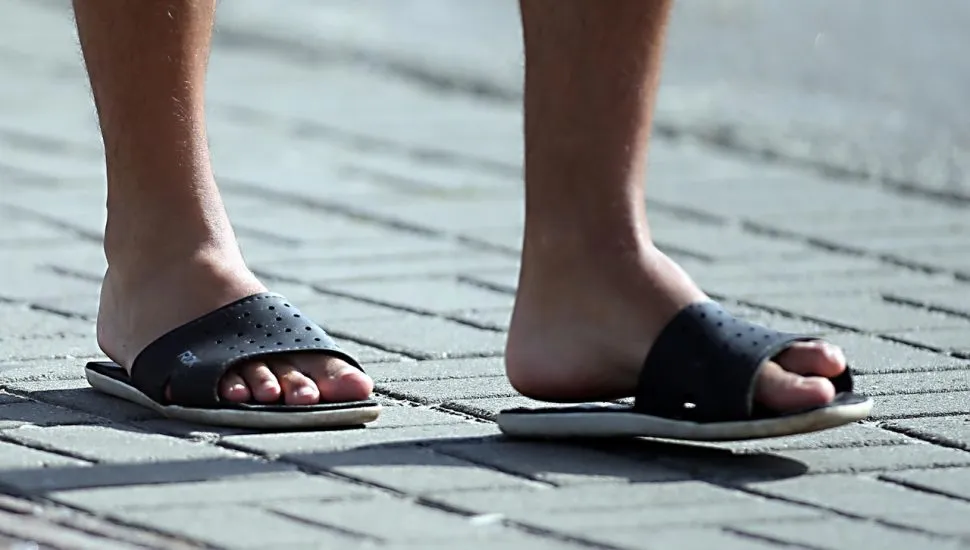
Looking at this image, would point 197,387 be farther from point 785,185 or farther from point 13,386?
point 785,185

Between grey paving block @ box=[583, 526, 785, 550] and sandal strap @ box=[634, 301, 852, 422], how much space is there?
1.08ft

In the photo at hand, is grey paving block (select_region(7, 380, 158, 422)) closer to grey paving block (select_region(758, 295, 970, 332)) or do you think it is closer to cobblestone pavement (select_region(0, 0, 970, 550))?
cobblestone pavement (select_region(0, 0, 970, 550))

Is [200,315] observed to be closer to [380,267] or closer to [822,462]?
[822,462]

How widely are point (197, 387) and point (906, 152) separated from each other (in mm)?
3647

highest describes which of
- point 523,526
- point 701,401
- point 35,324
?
point 701,401

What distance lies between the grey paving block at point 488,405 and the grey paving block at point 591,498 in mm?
450

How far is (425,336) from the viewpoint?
3.61 metres

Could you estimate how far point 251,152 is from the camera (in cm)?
562

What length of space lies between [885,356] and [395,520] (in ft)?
4.54

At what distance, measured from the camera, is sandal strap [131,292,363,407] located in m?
2.89

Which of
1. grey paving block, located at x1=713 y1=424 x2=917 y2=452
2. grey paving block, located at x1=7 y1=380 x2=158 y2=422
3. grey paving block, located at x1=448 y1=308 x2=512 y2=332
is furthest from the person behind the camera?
grey paving block, located at x1=448 y1=308 x2=512 y2=332

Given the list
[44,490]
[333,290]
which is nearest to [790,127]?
[333,290]

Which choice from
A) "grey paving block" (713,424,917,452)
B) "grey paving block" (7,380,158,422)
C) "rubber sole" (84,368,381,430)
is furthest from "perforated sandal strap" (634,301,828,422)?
"grey paving block" (7,380,158,422)

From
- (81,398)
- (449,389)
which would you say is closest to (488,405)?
(449,389)
